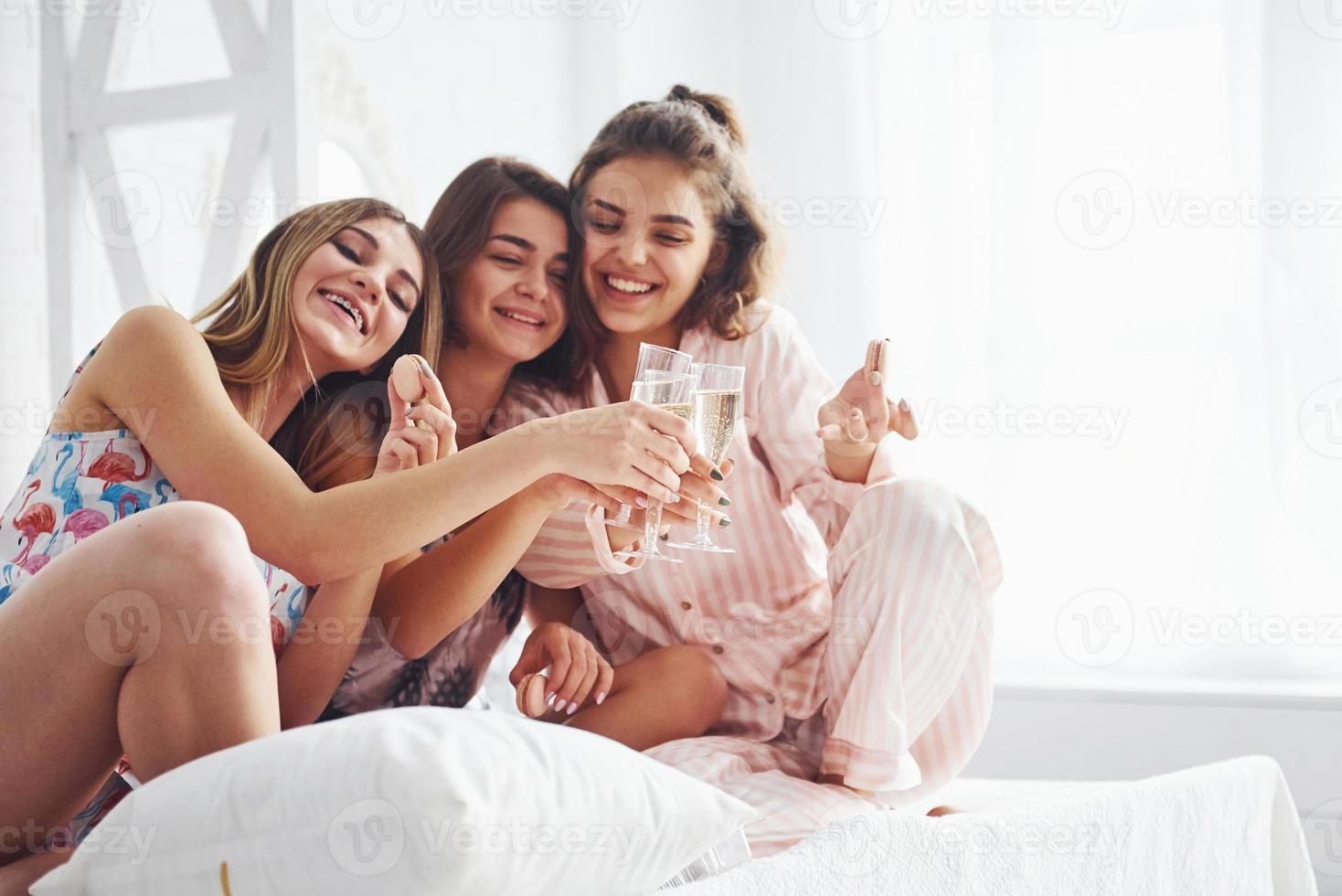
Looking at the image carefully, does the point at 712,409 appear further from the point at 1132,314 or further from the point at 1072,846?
the point at 1132,314

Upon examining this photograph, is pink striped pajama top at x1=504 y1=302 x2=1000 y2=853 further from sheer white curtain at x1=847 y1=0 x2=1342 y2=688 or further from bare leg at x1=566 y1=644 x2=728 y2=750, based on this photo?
sheer white curtain at x1=847 y1=0 x2=1342 y2=688

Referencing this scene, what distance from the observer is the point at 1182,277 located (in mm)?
2480

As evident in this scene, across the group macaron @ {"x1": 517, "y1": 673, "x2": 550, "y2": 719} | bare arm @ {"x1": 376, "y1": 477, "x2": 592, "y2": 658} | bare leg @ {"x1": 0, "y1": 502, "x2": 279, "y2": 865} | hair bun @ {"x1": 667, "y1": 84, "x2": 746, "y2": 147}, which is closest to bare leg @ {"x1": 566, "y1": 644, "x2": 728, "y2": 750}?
macaron @ {"x1": 517, "y1": 673, "x2": 550, "y2": 719}

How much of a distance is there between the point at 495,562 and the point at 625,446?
0.27 metres

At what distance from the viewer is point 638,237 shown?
156cm

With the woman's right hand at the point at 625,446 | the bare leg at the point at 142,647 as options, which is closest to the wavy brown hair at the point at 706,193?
the woman's right hand at the point at 625,446

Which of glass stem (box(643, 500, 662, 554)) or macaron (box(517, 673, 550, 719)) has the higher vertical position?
glass stem (box(643, 500, 662, 554))

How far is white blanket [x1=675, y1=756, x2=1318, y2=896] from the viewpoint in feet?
3.13

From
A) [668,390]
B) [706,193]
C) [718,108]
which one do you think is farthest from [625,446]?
Answer: [718,108]

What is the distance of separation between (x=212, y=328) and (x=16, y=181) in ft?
3.70

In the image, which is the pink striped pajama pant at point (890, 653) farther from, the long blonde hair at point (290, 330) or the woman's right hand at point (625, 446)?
the long blonde hair at point (290, 330)

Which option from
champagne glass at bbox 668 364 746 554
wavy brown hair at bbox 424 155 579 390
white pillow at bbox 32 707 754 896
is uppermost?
wavy brown hair at bbox 424 155 579 390

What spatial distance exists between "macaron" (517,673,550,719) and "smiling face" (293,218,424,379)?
0.43 metres

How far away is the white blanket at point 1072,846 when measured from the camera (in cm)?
96
